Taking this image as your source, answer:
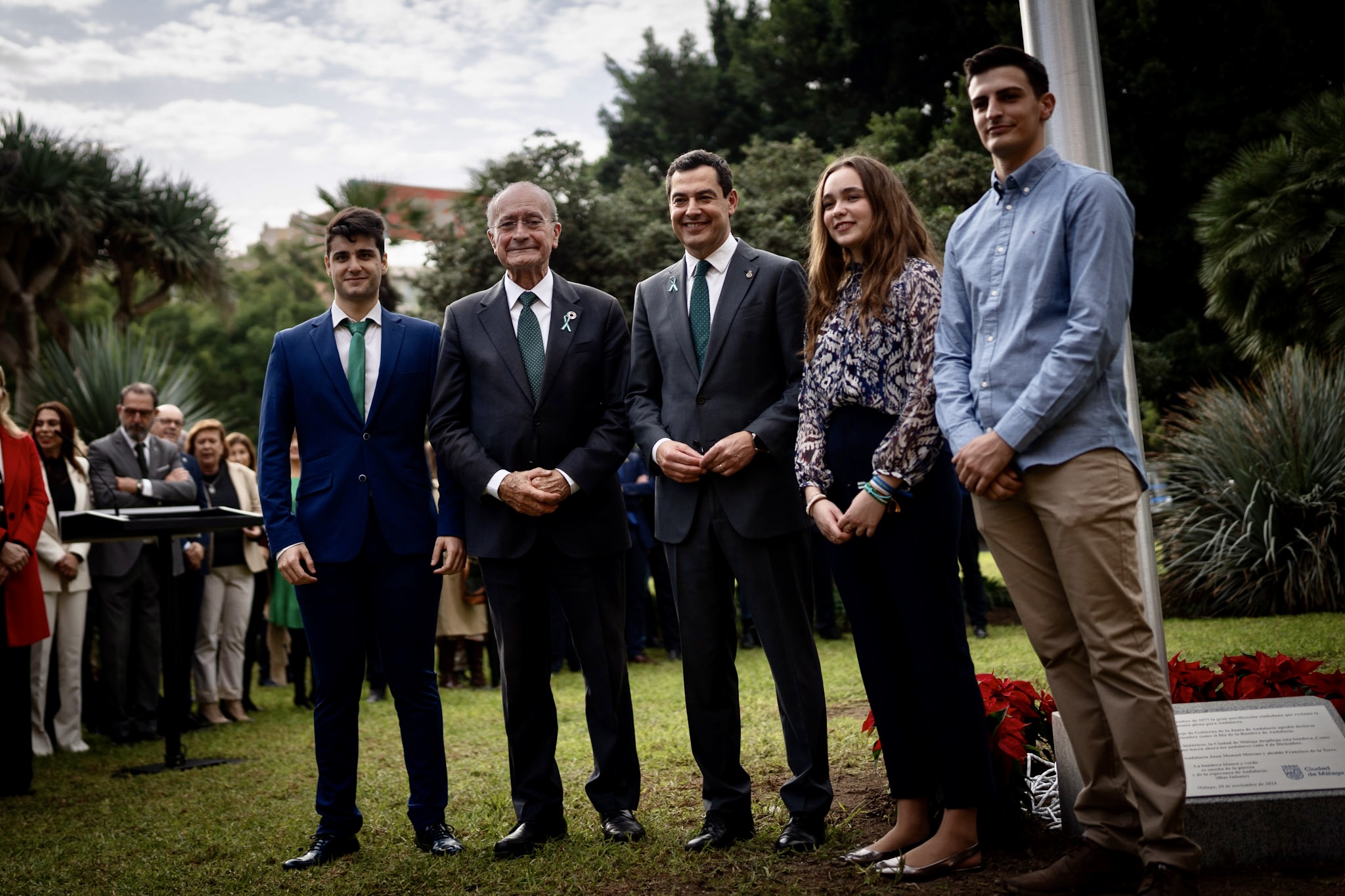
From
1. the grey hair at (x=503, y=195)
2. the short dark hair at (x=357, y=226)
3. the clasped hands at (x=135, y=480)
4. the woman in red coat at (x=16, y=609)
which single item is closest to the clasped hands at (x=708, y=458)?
the grey hair at (x=503, y=195)

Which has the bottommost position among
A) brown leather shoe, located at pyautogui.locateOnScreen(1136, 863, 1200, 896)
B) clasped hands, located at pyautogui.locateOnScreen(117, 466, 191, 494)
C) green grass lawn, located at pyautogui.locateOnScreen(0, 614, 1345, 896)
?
green grass lawn, located at pyautogui.locateOnScreen(0, 614, 1345, 896)

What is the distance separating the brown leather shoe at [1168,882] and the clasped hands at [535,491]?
219cm

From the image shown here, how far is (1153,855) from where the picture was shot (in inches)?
109

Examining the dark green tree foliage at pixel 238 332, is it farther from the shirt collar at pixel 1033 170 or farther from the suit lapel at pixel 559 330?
the shirt collar at pixel 1033 170

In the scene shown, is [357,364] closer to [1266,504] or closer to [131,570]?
[131,570]

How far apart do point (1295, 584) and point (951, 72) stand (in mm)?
19532

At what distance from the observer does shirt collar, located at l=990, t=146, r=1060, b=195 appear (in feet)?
10.3

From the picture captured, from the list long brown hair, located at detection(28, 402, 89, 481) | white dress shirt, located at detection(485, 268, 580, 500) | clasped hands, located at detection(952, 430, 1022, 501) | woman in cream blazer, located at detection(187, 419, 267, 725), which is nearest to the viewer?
clasped hands, located at detection(952, 430, 1022, 501)

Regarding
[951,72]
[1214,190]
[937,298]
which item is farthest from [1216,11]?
[937,298]

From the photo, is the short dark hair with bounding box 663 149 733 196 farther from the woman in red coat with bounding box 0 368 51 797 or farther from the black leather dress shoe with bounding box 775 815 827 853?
the woman in red coat with bounding box 0 368 51 797

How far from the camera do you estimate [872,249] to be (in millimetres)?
3547

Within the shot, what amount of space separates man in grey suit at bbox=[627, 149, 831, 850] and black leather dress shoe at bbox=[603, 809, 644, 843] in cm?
28

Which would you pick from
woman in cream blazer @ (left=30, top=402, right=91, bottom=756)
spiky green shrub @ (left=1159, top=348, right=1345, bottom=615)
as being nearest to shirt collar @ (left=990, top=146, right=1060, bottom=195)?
woman in cream blazer @ (left=30, top=402, right=91, bottom=756)

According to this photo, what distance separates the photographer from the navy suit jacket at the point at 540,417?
3965mm
